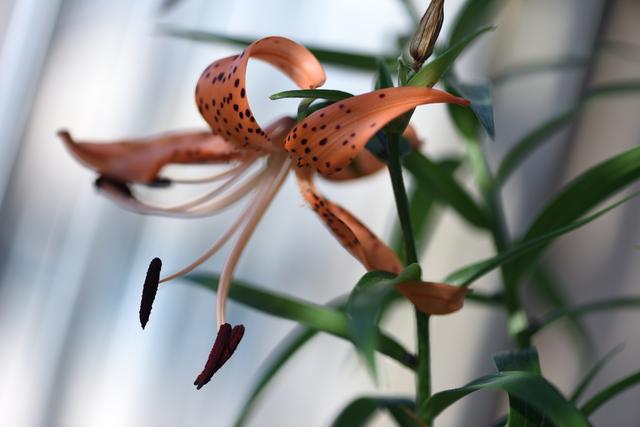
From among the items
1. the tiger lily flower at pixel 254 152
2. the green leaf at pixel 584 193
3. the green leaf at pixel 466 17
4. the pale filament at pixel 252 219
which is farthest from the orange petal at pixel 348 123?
the green leaf at pixel 466 17

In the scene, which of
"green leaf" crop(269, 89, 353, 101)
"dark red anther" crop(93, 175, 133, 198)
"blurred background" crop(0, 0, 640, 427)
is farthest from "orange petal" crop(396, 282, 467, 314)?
"blurred background" crop(0, 0, 640, 427)

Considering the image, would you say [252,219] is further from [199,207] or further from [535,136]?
[535,136]

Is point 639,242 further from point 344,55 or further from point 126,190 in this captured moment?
point 126,190

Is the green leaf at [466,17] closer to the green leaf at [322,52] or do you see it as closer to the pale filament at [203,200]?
the green leaf at [322,52]

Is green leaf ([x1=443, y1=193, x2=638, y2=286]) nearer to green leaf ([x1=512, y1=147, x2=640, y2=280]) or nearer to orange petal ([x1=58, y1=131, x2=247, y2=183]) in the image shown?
green leaf ([x1=512, y1=147, x2=640, y2=280])

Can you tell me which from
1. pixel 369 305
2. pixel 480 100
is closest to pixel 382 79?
pixel 480 100

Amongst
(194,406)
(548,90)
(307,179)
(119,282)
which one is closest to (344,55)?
(307,179)

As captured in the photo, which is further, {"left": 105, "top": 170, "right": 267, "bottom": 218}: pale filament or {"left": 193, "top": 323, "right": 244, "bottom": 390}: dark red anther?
{"left": 105, "top": 170, "right": 267, "bottom": 218}: pale filament
